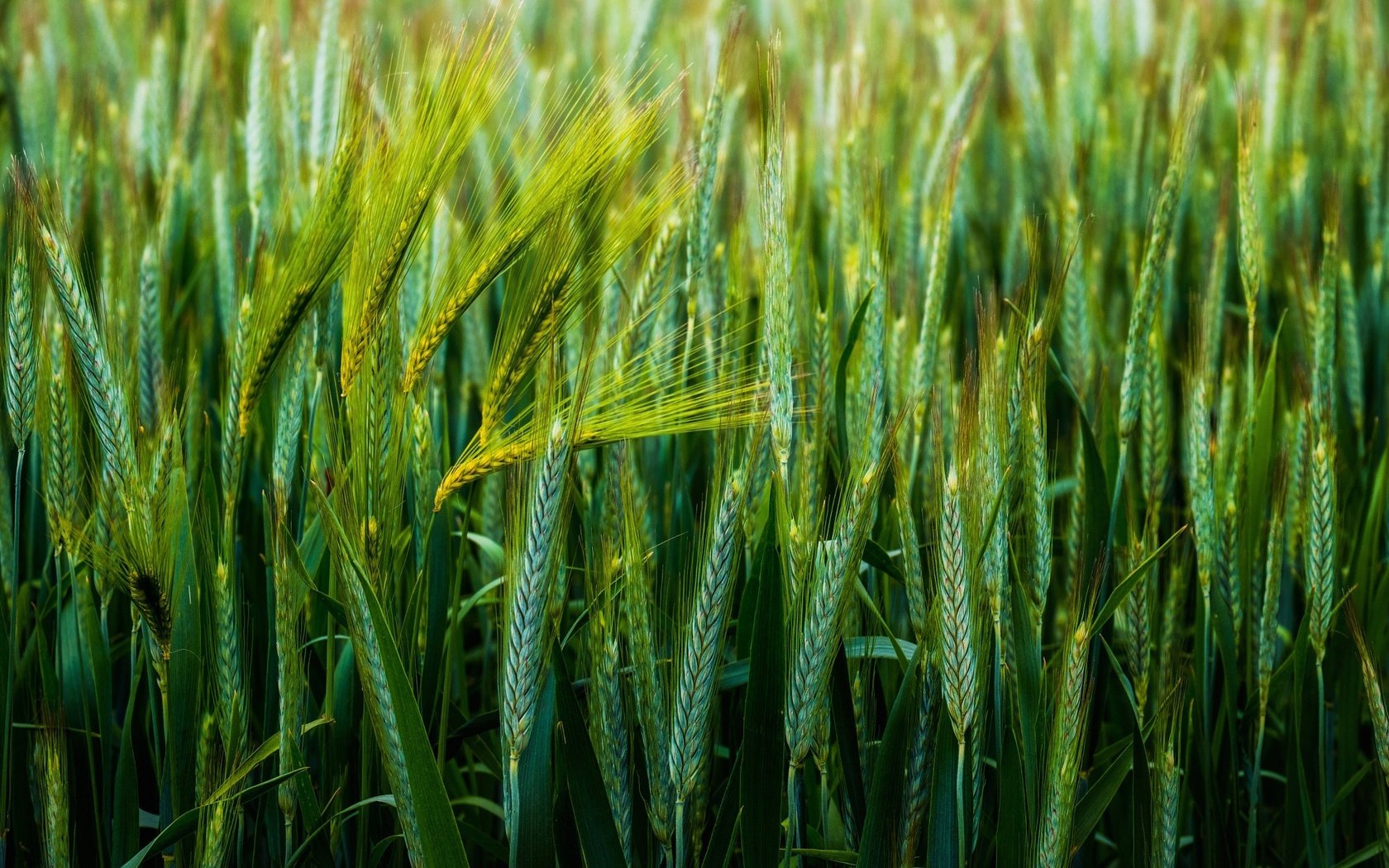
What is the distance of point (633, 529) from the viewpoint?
924 millimetres

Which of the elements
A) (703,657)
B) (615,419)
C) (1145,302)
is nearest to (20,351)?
(615,419)

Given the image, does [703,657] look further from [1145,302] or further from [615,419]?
[1145,302]

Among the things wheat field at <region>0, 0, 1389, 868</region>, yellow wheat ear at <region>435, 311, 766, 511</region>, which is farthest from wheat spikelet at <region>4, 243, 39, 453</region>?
yellow wheat ear at <region>435, 311, 766, 511</region>

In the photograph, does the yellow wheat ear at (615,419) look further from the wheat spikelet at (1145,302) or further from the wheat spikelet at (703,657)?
the wheat spikelet at (1145,302)

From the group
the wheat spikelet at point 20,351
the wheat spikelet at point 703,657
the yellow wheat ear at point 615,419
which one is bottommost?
the wheat spikelet at point 703,657

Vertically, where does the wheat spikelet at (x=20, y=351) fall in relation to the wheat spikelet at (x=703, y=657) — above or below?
above

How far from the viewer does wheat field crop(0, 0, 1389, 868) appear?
2.93 ft

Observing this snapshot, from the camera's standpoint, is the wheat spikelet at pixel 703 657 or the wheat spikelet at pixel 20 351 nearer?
the wheat spikelet at pixel 703 657

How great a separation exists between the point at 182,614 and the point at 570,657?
1.59ft

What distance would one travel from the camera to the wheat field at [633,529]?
0.89 m

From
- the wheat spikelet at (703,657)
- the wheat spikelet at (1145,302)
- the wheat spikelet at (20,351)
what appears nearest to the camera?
the wheat spikelet at (703,657)

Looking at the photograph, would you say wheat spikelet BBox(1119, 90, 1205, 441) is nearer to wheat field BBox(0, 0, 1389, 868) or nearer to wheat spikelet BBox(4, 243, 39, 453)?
wheat field BBox(0, 0, 1389, 868)

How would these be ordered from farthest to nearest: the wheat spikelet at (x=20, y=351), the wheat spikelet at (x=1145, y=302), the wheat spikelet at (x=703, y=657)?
the wheat spikelet at (x=1145, y=302) < the wheat spikelet at (x=20, y=351) < the wheat spikelet at (x=703, y=657)

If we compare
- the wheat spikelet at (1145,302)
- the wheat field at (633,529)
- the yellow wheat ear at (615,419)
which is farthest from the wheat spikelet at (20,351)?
the wheat spikelet at (1145,302)
